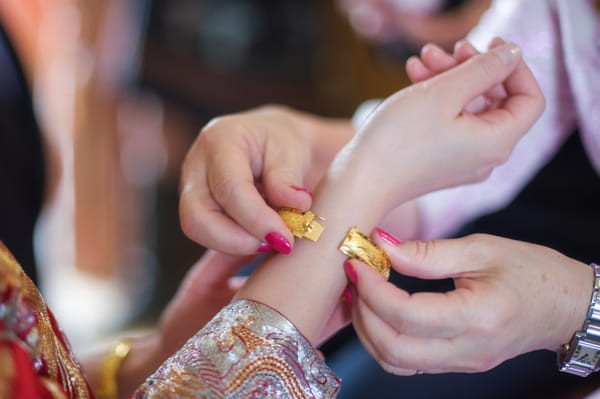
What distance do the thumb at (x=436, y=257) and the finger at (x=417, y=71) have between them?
0.24m

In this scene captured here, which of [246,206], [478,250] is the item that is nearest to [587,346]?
[478,250]

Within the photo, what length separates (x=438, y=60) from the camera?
710 millimetres

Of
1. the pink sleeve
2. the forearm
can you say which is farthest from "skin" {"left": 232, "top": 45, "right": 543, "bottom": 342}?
the pink sleeve

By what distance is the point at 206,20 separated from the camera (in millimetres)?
2439

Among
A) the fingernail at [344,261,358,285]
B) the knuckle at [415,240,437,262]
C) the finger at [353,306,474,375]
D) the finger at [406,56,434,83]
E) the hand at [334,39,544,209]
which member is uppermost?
the finger at [406,56,434,83]

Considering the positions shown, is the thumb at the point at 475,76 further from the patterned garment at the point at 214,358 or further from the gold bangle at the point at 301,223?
the patterned garment at the point at 214,358

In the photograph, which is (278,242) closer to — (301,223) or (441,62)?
(301,223)

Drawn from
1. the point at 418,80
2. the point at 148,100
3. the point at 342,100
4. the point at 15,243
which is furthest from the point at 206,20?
the point at 418,80

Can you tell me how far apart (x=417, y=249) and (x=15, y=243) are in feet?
2.17

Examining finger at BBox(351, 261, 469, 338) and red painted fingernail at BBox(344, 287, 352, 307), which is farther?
red painted fingernail at BBox(344, 287, 352, 307)

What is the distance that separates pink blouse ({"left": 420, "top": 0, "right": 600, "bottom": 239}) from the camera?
79 centimetres

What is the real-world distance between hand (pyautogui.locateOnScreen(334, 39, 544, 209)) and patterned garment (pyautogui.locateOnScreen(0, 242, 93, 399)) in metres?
0.34

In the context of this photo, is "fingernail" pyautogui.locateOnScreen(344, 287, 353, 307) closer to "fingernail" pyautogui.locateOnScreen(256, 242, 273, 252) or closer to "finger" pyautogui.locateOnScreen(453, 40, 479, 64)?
"fingernail" pyautogui.locateOnScreen(256, 242, 273, 252)

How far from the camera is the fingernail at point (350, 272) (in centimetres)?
58
